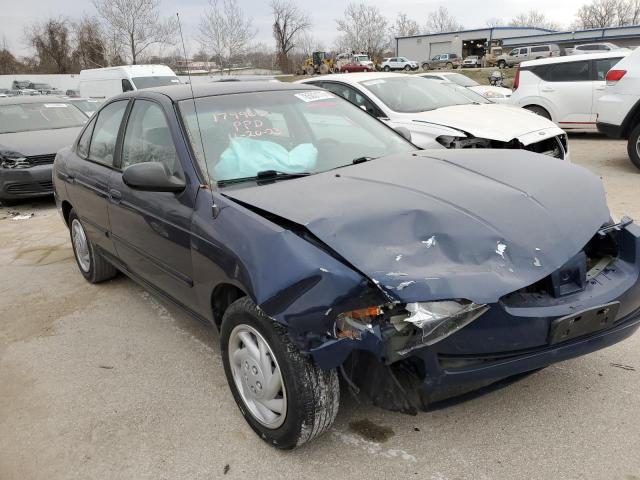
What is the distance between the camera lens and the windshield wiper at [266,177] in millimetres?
2797

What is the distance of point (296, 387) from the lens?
2.17 m

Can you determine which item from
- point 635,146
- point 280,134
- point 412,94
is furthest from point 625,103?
point 280,134

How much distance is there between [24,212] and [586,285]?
793 cm

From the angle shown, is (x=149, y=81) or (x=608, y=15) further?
(x=608, y=15)

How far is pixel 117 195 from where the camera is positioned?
11.6 feet

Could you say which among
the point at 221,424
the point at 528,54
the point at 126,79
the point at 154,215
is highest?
the point at 528,54

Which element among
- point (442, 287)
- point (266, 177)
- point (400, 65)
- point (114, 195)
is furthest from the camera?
point (400, 65)

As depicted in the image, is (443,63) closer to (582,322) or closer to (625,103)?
(625,103)

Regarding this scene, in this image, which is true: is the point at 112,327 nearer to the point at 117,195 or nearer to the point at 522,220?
the point at 117,195

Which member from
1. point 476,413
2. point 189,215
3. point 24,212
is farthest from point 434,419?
point 24,212

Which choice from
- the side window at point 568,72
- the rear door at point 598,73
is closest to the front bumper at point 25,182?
the side window at point 568,72

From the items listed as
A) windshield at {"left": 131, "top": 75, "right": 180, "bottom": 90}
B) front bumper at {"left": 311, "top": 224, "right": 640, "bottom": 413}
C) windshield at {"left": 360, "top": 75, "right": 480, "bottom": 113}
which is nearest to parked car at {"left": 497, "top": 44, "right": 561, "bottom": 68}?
windshield at {"left": 131, "top": 75, "right": 180, "bottom": 90}

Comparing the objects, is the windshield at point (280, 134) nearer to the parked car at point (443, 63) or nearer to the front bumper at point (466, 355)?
the front bumper at point (466, 355)

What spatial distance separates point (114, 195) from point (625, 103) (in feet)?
23.7
